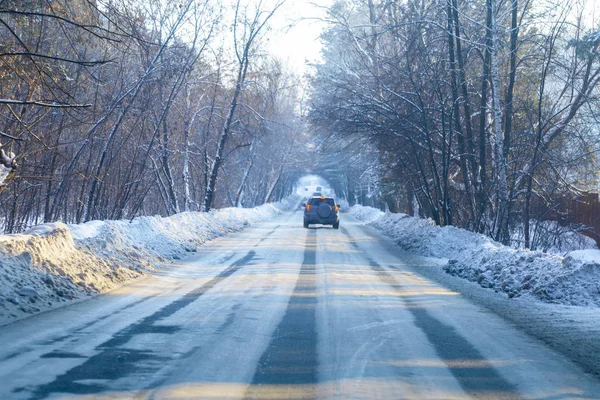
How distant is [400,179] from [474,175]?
9192mm

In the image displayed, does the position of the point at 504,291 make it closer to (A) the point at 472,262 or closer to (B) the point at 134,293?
(A) the point at 472,262

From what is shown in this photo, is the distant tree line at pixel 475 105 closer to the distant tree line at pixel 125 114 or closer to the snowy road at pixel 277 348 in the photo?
the distant tree line at pixel 125 114

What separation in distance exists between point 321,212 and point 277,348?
31.7 meters

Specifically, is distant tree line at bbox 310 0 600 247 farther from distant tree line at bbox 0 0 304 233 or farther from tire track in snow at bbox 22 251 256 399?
tire track in snow at bbox 22 251 256 399

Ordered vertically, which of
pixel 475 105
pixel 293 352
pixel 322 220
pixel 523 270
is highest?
pixel 475 105

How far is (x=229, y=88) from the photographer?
4009cm

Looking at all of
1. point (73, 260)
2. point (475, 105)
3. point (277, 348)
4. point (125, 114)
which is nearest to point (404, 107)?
point (475, 105)

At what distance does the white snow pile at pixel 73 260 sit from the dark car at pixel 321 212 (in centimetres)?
1793

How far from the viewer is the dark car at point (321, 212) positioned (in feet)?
129

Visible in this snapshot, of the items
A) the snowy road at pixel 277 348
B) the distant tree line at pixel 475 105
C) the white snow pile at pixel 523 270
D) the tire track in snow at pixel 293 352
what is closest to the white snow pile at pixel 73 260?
the snowy road at pixel 277 348

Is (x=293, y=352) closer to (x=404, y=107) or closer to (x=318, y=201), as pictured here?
(x=404, y=107)

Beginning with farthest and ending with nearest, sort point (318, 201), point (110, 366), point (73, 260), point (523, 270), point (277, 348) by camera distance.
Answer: point (318, 201) → point (523, 270) → point (73, 260) → point (277, 348) → point (110, 366)

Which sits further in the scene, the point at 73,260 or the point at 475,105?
the point at 475,105

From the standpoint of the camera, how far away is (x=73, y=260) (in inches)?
527
